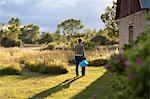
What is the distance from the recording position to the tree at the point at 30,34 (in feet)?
284

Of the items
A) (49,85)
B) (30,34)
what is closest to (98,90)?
(49,85)

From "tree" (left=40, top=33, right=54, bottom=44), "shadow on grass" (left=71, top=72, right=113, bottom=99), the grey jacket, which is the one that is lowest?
"shadow on grass" (left=71, top=72, right=113, bottom=99)

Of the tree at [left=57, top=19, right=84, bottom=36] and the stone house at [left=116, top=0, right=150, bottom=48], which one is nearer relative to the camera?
the stone house at [left=116, top=0, right=150, bottom=48]

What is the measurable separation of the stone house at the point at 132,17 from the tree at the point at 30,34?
61.7 metres

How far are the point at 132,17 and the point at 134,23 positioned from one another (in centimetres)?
60

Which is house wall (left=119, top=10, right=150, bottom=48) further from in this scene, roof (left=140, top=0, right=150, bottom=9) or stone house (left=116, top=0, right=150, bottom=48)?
roof (left=140, top=0, right=150, bottom=9)

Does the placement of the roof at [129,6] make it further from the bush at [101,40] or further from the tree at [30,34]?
the tree at [30,34]

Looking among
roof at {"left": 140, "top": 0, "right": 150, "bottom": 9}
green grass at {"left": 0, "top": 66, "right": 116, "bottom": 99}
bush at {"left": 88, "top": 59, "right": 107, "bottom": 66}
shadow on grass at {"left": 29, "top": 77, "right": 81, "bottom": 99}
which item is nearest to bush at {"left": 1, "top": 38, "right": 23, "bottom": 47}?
bush at {"left": 88, "top": 59, "right": 107, "bottom": 66}

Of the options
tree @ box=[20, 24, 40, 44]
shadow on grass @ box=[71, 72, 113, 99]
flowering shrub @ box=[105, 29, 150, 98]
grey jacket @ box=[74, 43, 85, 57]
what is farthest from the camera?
tree @ box=[20, 24, 40, 44]

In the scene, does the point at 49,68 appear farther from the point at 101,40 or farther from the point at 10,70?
the point at 101,40

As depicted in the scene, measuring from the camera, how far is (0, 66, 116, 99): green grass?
13.6 meters

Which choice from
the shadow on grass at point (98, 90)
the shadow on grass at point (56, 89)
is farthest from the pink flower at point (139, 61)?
the shadow on grass at point (56, 89)

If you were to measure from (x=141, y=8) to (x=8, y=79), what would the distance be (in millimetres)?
6705

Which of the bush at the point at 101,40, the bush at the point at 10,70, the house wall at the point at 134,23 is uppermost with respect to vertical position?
the bush at the point at 101,40
